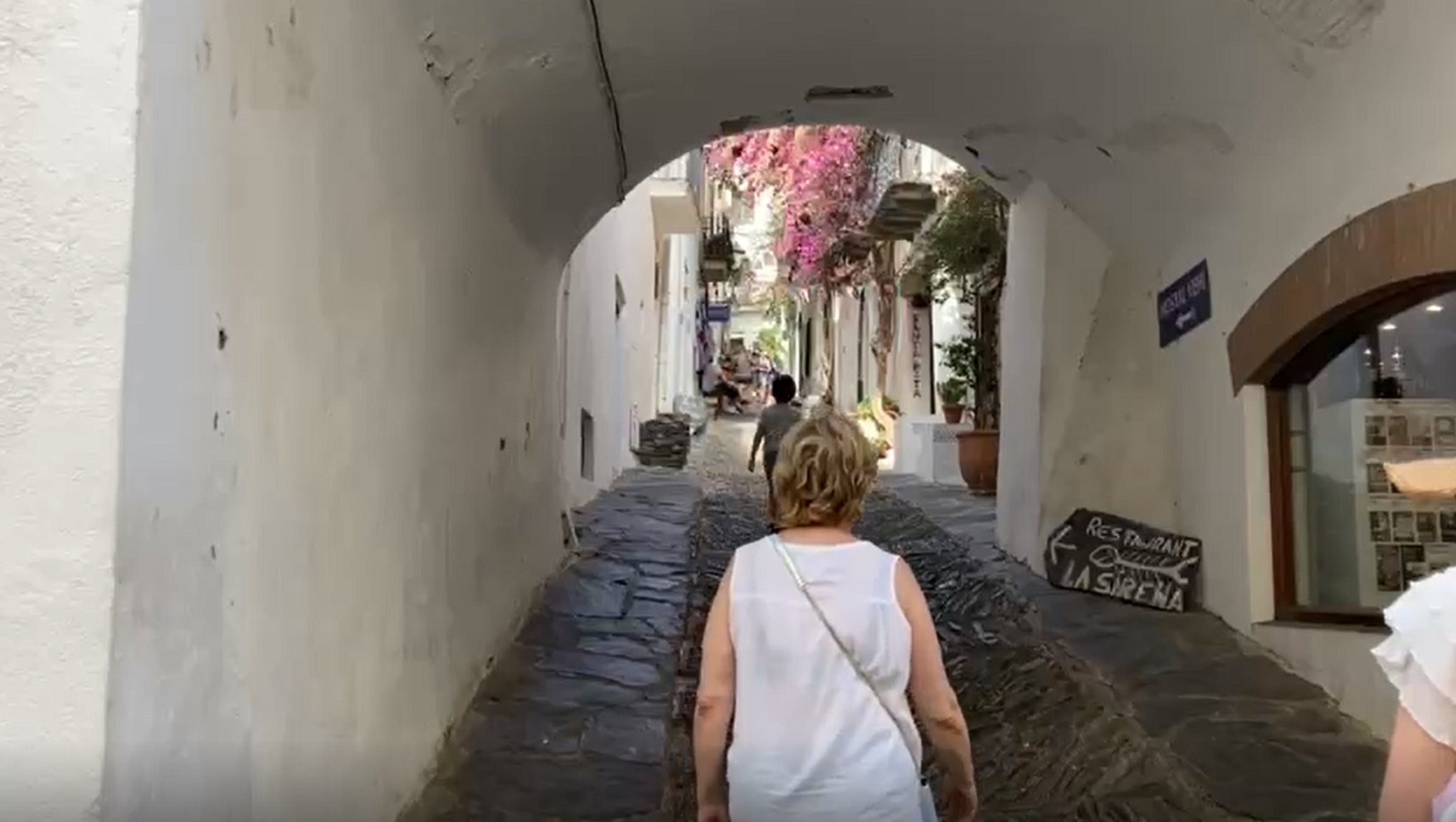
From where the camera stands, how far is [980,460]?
11.4 meters

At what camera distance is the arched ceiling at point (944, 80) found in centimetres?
422

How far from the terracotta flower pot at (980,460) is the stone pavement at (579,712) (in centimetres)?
442

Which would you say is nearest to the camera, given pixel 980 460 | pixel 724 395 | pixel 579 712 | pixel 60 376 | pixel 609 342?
pixel 60 376

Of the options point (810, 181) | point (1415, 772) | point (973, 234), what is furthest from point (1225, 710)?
point (810, 181)

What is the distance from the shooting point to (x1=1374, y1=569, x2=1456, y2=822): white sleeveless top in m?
1.59

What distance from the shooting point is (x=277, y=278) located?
8.21ft

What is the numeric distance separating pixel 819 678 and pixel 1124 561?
14.9 feet

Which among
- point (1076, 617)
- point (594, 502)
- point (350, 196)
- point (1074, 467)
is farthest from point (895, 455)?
point (350, 196)

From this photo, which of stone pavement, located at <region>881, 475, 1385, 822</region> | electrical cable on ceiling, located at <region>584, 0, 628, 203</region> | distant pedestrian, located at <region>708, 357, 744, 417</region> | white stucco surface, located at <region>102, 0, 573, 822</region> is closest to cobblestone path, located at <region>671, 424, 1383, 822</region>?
stone pavement, located at <region>881, 475, 1385, 822</region>

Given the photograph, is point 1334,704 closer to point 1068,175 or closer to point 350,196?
point 1068,175

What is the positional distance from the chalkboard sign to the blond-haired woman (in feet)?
12.9

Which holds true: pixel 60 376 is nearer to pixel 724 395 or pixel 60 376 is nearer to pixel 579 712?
pixel 579 712

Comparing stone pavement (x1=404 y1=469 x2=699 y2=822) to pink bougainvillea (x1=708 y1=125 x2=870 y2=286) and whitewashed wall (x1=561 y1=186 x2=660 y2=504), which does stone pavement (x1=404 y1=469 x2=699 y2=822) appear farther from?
pink bougainvillea (x1=708 y1=125 x2=870 y2=286)

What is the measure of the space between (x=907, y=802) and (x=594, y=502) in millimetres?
8437
